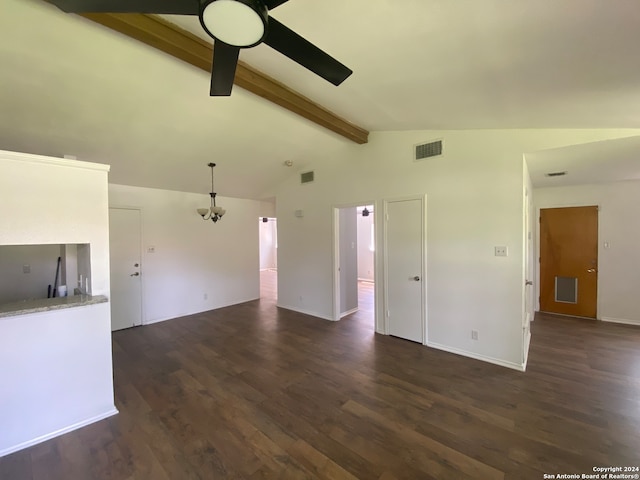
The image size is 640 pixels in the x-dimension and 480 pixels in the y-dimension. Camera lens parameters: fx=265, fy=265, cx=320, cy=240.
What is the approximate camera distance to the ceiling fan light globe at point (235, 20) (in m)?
1.12

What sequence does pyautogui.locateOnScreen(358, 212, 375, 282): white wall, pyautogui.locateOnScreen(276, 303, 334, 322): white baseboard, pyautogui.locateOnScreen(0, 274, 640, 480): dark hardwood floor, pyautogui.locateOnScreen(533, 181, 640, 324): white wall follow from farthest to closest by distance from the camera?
pyautogui.locateOnScreen(358, 212, 375, 282): white wall → pyautogui.locateOnScreen(276, 303, 334, 322): white baseboard → pyautogui.locateOnScreen(533, 181, 640, 324): white wall → pyautogui.locateOnScreen(0, 274, 640, 480): dark hardwood floor

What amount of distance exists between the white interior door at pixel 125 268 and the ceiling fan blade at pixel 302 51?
4.50m

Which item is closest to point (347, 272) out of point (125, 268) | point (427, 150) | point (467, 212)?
point (467, 212)

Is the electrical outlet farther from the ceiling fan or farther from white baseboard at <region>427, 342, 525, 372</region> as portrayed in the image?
the ceiling fan

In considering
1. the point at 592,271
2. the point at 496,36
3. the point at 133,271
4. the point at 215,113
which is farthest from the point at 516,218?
the point at 133,271

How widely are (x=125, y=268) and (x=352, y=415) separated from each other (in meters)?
4.50

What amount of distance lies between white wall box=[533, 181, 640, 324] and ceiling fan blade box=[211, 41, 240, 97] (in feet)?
20.6

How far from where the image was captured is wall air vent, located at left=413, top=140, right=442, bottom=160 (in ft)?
11.8

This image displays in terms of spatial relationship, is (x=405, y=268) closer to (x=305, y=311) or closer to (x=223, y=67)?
(x=305, y=311)

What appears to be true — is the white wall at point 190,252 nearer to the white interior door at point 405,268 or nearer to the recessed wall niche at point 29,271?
the recessed wall niche at point 29,271

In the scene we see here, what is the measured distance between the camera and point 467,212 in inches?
135

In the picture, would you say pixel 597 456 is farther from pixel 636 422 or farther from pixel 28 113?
pixel 28 113

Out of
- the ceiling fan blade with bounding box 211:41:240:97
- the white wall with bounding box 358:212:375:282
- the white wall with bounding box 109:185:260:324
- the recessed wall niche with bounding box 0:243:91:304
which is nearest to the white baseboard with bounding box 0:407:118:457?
the recessed wall niche with bounding box 0:243:91:304

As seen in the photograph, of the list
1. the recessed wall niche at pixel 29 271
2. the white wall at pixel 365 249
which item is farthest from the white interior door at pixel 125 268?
the white wall at pixel 365 249
